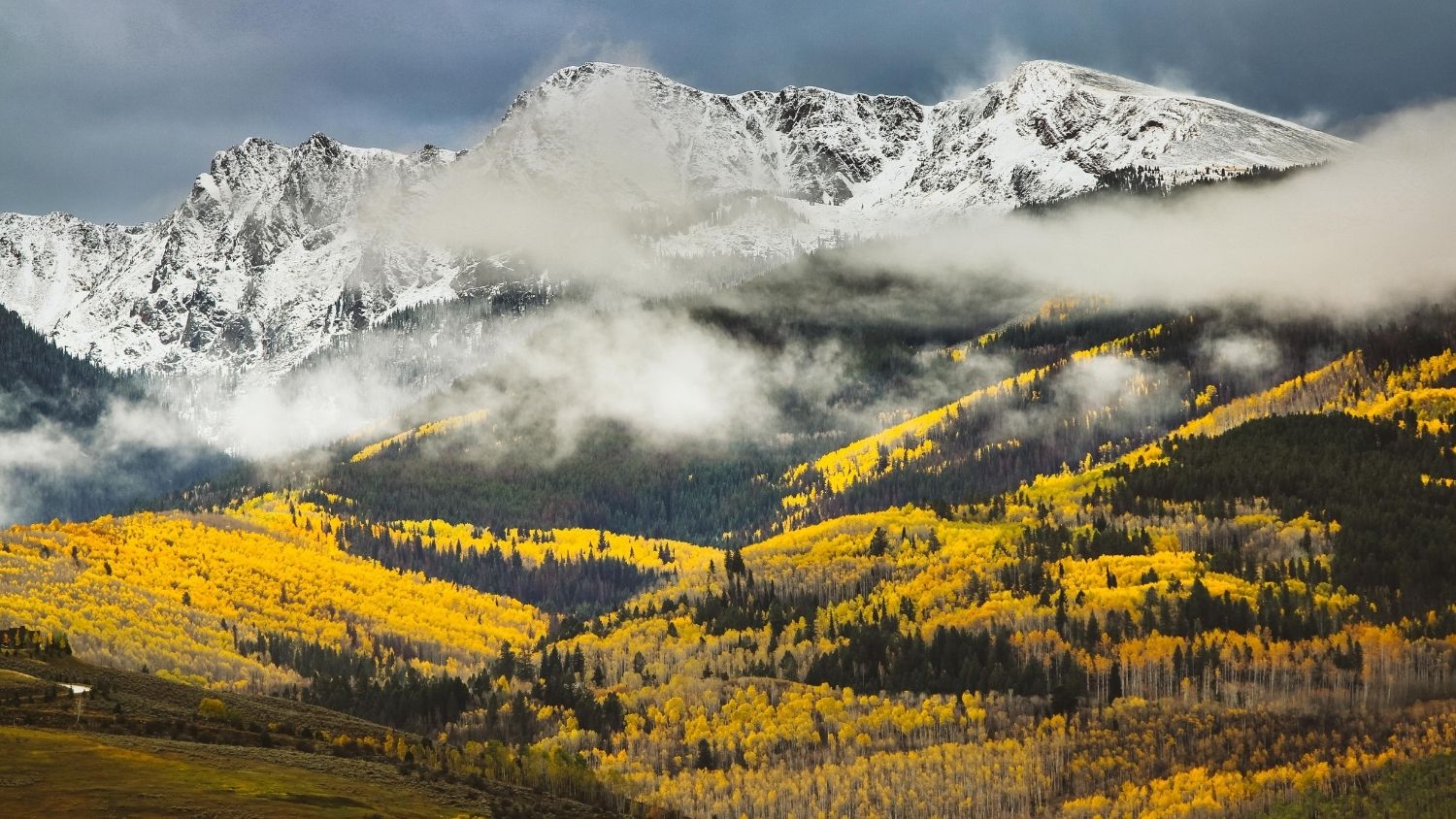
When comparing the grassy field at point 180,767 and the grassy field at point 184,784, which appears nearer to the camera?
the grassy field at point 184,784

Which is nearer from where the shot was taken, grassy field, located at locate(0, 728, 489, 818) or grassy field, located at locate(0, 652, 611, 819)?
grassy field, located at locate(0, 728, 489, 818)

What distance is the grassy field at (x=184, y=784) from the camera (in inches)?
3297

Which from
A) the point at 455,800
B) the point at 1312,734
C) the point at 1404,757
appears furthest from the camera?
the point at 1312,734

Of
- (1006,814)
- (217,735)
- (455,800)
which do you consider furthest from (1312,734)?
(217,735)

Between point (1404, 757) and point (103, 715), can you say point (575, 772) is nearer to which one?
point (103, 715)

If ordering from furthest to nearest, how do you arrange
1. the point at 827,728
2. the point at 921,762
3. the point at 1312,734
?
the point at 827,728 → the point at 921,762 → the point at 1312,734

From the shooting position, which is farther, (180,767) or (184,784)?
(180,767)

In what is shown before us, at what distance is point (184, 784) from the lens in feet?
297

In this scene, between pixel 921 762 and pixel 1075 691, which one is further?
pixel 1075 691

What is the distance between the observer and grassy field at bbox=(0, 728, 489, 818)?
83750 millimetres

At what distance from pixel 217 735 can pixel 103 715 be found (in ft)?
29.0

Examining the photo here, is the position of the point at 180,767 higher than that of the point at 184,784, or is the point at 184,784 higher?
the point at 180,767

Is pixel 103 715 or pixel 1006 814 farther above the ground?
pixel 103 715

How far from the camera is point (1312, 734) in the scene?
163 meters
